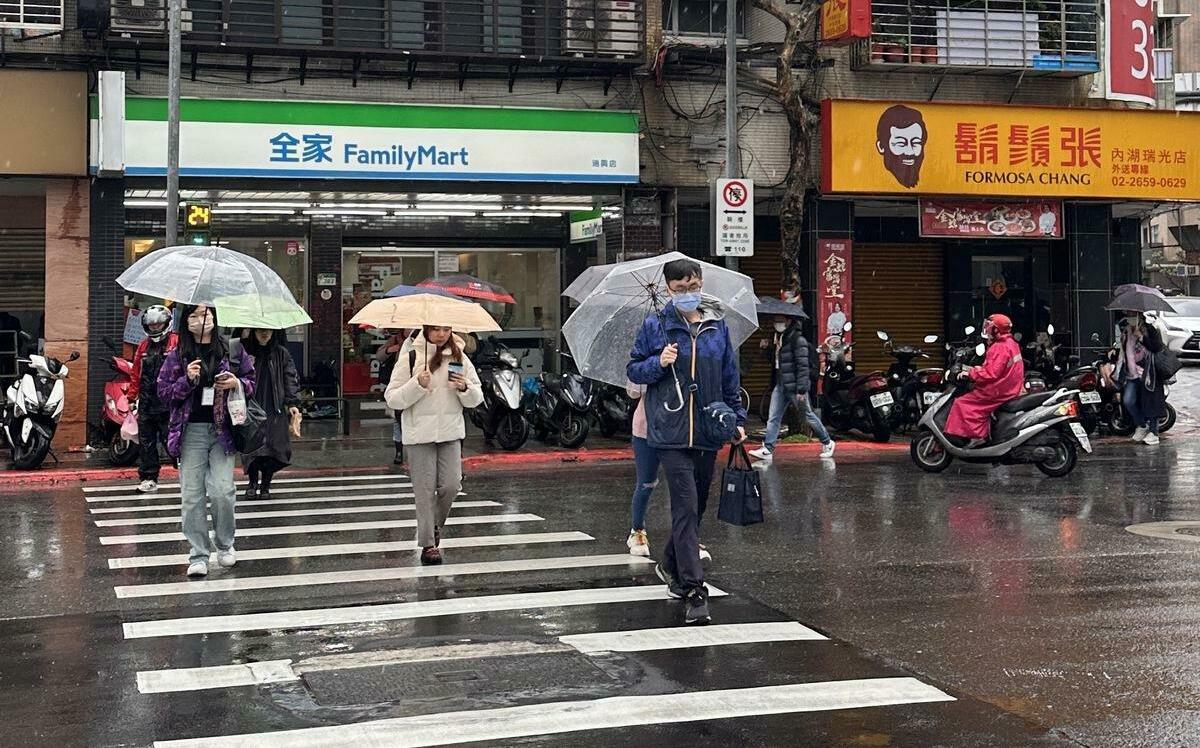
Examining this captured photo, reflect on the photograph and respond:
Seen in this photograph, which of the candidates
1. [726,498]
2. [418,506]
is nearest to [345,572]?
[418,506]

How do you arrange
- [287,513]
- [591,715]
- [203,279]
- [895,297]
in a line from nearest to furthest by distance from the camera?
[591,715] < [203,279] < [287,513] < [895,297]

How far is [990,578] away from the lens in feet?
30.5

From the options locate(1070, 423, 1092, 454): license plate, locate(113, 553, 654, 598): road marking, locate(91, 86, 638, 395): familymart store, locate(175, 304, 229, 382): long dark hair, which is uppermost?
locate(91, 86, 638, 395): familymart store

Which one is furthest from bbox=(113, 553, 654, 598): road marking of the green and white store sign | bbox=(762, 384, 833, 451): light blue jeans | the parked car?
the parked car

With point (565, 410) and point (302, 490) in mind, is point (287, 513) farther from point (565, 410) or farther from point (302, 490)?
point (565, 410)

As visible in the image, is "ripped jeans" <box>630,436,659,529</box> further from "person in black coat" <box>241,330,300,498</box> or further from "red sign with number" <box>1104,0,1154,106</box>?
"red sign with number" <box>1104,0,1154,106</box>

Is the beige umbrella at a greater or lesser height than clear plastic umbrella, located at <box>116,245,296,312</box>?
lesser

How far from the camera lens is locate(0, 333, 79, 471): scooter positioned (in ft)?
53.8

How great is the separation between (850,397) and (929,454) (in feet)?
14.5

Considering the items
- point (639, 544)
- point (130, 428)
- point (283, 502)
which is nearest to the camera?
point (639, 544)

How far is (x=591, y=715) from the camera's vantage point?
→ 20.1 feet

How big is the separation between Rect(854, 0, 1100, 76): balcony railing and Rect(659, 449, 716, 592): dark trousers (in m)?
15.2

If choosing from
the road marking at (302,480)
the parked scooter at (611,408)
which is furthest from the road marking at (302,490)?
the parked scooter at (611,408)

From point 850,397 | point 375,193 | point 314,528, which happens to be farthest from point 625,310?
point 375,193
